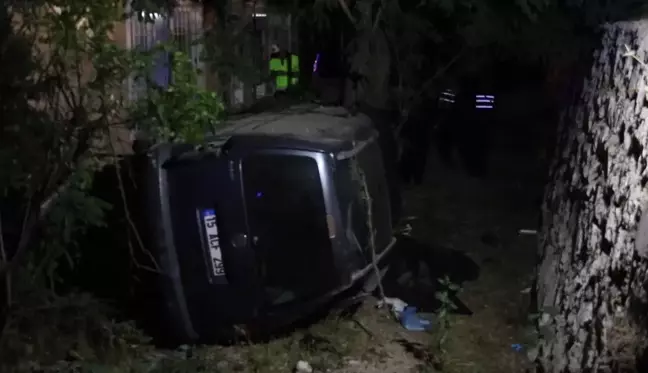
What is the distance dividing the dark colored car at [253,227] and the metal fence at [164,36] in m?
0.68

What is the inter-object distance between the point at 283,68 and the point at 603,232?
798 centimetres

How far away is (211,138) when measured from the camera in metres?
5.32

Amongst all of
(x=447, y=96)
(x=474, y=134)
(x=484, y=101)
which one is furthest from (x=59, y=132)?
(x=484, y=101)

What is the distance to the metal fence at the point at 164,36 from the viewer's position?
175 inches

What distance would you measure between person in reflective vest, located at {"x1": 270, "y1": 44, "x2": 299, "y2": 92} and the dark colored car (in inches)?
207

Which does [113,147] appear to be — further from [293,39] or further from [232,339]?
[293,39]

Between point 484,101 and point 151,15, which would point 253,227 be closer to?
point 151,15

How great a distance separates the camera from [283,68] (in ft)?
37.6

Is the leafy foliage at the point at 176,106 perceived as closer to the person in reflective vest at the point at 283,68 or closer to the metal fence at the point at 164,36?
the metal fence at the point at 164,36

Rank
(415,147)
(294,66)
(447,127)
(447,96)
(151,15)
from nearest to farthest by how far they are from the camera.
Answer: (151,15)
(415,147)
(447,96)
(447,127)
(294,66)

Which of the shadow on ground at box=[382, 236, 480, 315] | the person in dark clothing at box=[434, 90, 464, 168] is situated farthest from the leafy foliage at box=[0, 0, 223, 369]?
the person in dark clothing at box=[434, 90, 464, 168]

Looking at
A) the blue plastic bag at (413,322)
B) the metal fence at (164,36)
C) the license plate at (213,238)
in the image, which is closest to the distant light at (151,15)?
the metal fence at (164,36)

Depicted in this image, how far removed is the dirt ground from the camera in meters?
5.09

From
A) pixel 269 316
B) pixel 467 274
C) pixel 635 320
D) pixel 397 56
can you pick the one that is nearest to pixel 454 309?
pixel 467 274
